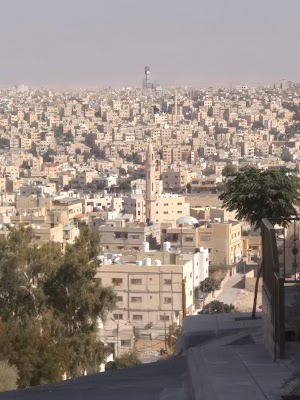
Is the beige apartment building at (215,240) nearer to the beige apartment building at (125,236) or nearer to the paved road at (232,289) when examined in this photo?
the beige apartment building at (125,236)

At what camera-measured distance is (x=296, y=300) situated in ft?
11.7

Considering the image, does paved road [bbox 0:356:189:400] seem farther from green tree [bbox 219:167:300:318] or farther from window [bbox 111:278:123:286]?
window [bbox 111:278:123:286]

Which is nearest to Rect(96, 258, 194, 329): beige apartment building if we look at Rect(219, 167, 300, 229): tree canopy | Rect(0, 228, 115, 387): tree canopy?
Rect(0, 228, 115, 387): tree canopy

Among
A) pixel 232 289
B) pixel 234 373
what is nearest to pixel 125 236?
pixel 232 289

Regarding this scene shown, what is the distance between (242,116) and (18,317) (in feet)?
292

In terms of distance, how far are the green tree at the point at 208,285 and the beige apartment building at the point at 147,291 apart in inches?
117

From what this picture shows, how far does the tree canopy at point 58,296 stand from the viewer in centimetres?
848

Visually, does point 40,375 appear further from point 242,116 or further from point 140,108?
point 140,108

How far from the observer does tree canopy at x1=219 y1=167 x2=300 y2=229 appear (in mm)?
6109

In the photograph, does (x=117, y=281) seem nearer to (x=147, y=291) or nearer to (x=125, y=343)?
(x=147, y=291)

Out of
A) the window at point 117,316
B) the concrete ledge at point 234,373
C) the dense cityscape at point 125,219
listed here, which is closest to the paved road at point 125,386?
the concrete ledge at point 234,373

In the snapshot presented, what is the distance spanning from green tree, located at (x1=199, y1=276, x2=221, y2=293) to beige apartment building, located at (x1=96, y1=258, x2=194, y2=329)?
9.74 feet

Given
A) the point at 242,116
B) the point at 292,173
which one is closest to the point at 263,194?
the point at 292,173

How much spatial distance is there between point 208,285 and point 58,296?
599 inches
